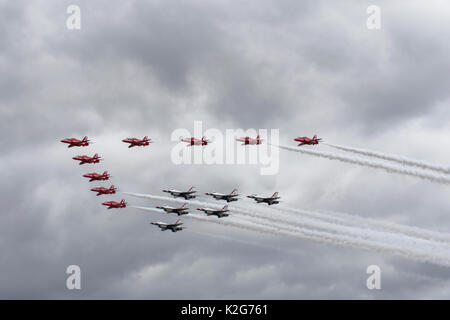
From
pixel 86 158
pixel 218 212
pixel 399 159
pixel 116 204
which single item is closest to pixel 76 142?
pixel 86 158

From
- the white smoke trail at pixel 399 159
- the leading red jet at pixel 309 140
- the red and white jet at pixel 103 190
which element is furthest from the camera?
the red and white jet at pixel 103 190

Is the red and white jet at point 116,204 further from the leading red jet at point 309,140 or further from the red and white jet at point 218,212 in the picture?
the leading red jet at point 309,140

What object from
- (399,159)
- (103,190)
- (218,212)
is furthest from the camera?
(103,190)

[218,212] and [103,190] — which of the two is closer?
[218,212]

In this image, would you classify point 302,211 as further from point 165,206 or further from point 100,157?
point 100,157

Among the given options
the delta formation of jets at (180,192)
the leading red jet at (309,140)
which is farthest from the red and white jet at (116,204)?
the leading red jet at (309,140)

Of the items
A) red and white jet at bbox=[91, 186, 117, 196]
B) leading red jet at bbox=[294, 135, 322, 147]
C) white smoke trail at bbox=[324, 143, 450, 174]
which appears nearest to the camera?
white smoke trail at bbox=[324, 143, 450, 174]

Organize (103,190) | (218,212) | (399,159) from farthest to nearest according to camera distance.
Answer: (103,190) < (218,212) < (399,159)

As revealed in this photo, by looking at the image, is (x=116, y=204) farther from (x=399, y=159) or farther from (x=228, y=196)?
(x=399, y=159)

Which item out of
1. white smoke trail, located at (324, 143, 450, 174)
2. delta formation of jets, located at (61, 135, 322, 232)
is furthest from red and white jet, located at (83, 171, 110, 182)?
white smoke trail, located at (324, 143, 450, 174)

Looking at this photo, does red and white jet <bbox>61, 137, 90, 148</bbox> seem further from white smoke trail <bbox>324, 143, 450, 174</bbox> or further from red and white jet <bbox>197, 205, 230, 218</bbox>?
white smoke trail <bbox>324, 143, 450, 174</bbox>

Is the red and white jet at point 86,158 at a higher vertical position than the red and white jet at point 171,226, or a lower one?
higher

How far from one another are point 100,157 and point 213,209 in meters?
32.2

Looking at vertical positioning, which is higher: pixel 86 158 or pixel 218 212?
pixel 86 158
